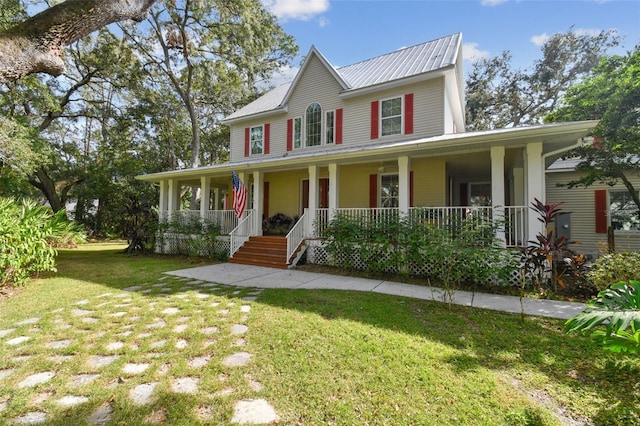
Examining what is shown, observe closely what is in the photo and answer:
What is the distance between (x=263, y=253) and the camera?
9.36 metres

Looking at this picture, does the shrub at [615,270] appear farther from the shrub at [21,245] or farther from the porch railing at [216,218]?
the shrub at [21,245]

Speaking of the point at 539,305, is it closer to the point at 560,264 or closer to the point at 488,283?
the point at 488,283

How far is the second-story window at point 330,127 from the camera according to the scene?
11205mm

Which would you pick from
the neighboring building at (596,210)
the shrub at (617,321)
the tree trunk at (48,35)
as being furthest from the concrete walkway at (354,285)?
the neighboring building at (596,210)

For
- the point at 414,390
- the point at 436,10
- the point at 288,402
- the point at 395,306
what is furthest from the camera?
the point at 436,10

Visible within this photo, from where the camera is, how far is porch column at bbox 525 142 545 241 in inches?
240

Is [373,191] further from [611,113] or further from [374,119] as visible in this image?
[611,113]

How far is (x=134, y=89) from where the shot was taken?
18562 millimetres

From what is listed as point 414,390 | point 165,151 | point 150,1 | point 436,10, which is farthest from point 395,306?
point 165,151

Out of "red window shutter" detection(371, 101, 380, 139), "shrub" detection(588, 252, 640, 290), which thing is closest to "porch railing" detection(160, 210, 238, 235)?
"red window shutter" detection(371, 101, 380, 139)

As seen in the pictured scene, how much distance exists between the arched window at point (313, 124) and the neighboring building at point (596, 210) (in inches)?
372

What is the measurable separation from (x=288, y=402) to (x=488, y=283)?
5569 millimetres

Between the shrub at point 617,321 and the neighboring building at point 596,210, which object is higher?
the neighboring building at point 596,210

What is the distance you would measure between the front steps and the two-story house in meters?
0.30
